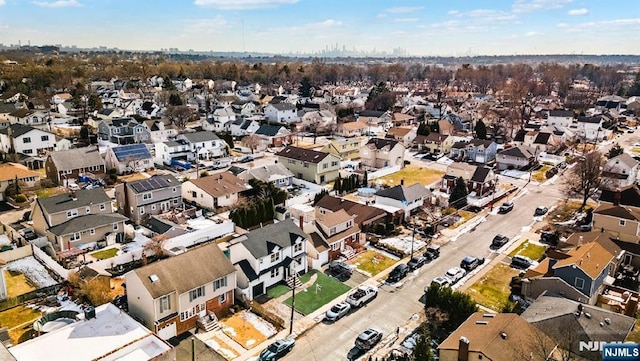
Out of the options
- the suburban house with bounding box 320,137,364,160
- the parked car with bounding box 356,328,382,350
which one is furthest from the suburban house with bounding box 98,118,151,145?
the parked car with bounding box 356,328,382,350

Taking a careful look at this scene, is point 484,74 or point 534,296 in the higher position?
point 484,74

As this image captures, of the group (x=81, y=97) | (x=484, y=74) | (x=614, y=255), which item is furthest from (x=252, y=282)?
→ (x=484, y=74)

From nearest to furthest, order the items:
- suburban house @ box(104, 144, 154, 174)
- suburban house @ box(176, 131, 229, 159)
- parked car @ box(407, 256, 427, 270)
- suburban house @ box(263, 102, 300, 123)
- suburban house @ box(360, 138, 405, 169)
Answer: parked car @ box(407, 256, 427, 270) → suburban house @ box(104, 144, 154, 174) → suburban house @ box(360, 138, 405, 169) → suburban house @ box(176, 131, 229, 159) → suburban house @ box(263, 102, 300, 123)

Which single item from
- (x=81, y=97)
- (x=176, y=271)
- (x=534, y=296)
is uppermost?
(x=81, y=97)

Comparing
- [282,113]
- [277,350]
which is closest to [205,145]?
[282,113]

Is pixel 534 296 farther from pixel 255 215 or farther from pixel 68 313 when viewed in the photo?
pixel 68 313

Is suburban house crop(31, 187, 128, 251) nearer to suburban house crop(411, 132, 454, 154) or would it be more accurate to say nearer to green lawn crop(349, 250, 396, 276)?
green lawn crop(349, 250, 396, 276)
